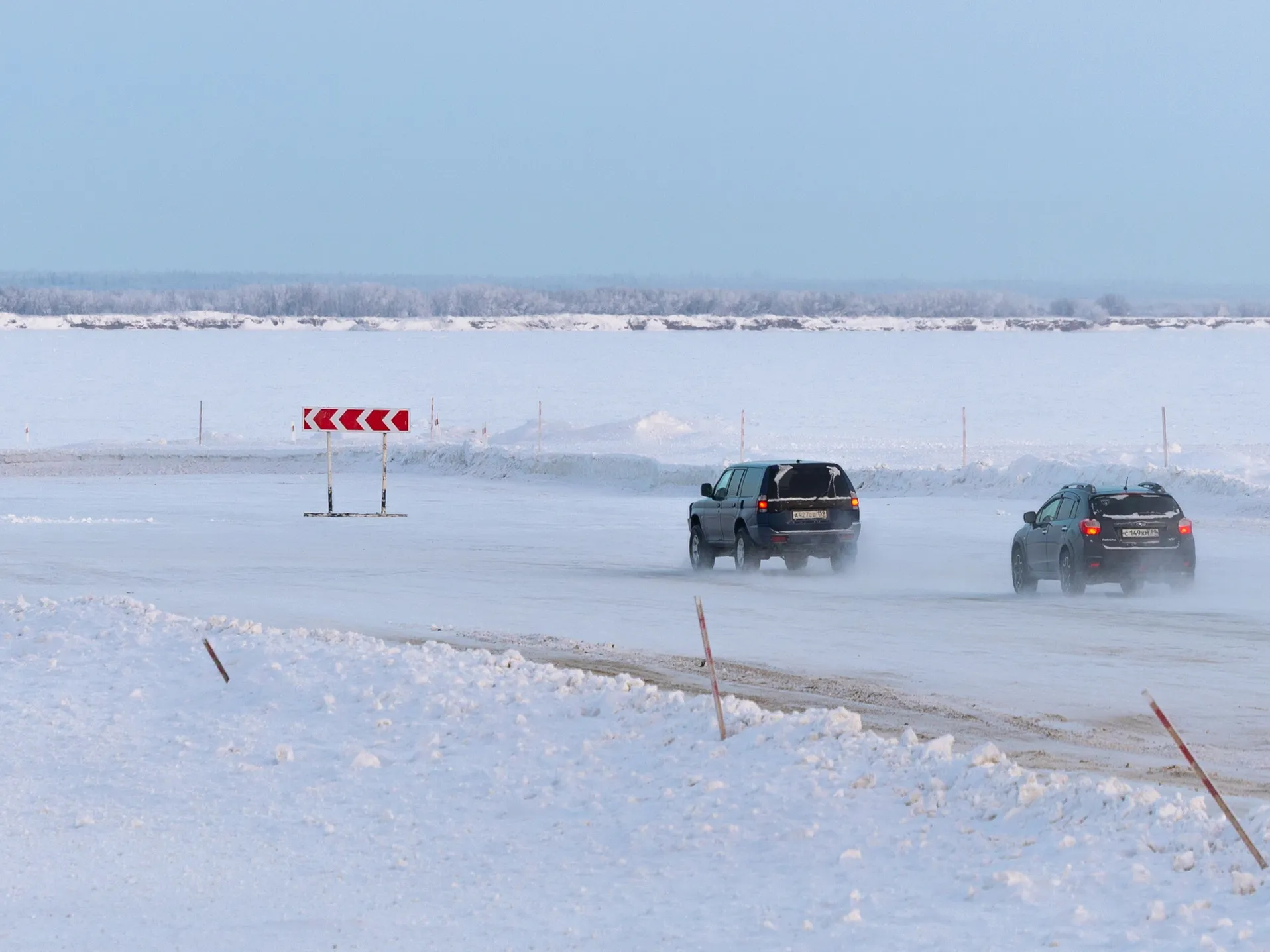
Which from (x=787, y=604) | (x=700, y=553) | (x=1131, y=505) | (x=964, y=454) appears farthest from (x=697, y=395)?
(x=787, y=604)

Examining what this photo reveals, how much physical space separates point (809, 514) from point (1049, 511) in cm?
349

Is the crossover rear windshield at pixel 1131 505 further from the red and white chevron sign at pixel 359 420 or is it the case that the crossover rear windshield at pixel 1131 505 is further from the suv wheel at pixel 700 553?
the red and white chevron sign at pixel 359 420

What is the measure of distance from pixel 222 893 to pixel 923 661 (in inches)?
336

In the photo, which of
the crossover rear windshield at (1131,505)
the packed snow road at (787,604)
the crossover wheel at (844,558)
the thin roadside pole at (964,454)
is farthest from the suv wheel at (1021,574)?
the thin roadside pole at (964,454)

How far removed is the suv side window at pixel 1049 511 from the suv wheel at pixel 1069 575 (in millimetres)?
785

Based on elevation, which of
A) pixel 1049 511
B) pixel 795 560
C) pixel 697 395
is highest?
pixel 697 395

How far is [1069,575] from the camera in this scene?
21.3 m

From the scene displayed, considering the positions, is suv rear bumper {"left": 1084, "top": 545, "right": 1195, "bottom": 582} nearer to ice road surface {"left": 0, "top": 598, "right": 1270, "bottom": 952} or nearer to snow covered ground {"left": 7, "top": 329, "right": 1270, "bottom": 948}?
snow covered ground {"left": 7, "top": 329, "right": 1270, "bottom": 948}

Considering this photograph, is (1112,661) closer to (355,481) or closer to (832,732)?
(832,732)

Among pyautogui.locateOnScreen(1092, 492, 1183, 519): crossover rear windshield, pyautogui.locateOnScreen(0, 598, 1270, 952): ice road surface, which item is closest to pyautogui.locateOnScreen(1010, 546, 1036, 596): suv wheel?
pyautogui.locateOnScreen(1092, 492, 1183, 519): crossover rear windshield

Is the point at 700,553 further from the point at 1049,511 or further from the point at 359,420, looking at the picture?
the point at 359,420

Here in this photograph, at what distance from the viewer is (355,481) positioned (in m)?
46.7

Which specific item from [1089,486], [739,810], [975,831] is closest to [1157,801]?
[975,831]

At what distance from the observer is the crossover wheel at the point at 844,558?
24.9 metres
